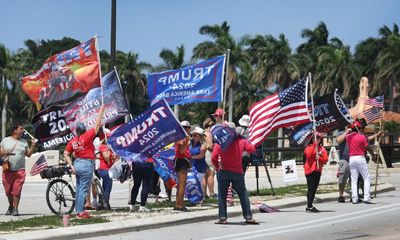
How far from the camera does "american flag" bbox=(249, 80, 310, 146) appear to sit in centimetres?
1645

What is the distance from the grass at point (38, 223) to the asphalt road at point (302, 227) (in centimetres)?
95

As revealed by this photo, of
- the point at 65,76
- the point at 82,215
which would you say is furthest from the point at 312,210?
the point at 65,76

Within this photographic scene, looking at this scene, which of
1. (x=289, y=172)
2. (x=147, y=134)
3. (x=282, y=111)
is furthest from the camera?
(x=289, y=172)

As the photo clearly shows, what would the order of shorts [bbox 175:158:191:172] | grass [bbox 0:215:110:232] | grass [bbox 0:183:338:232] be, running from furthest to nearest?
shorts [bbox 175:158:191:172] < grass [bbox 0:183:338:232] < grass [bbox 0:215:110:232]

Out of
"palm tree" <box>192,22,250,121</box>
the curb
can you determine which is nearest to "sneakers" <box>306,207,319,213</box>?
the curb

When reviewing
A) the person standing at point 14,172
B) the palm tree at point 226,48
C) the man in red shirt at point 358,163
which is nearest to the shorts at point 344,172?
the man in red shirt at point 358,163

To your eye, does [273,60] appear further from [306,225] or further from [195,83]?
[306,225]

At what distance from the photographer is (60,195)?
14.5 metres

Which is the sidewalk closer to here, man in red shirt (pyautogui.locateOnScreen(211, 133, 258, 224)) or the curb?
the curb

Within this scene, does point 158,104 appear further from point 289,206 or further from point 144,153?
point 289,206

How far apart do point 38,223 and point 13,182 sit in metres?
2.49

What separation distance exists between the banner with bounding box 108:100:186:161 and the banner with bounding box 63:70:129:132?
1247 mm

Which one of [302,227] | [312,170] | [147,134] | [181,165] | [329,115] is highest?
[329,115]

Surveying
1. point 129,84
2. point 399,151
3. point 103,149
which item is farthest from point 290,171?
point 129,84
